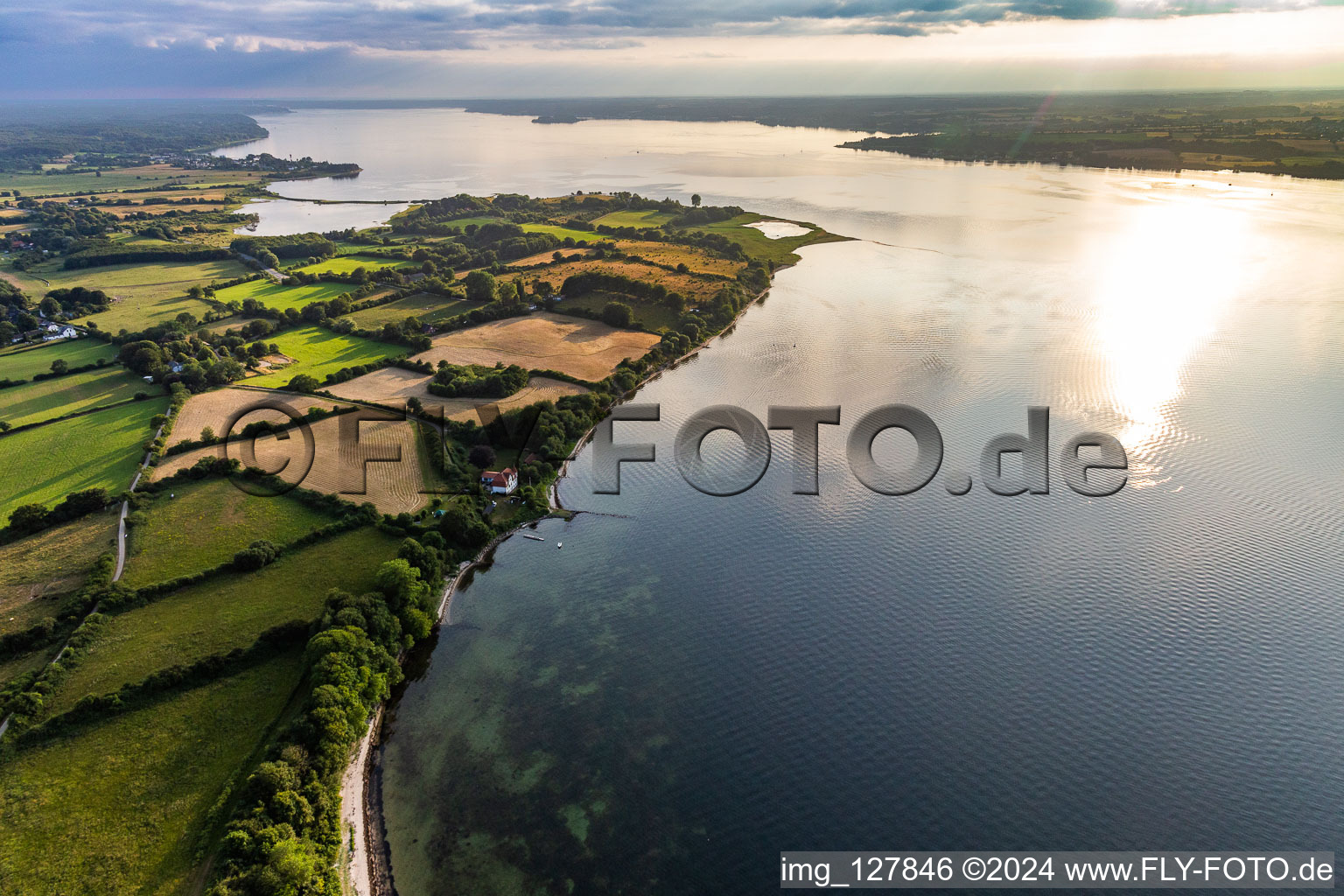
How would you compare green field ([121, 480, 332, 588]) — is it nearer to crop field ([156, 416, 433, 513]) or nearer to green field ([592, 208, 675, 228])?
crop field ([156, 416, 433, 513])

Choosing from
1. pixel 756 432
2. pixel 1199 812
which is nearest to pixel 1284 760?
pixel 1199 812

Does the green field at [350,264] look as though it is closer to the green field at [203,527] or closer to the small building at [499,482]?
the green field at [203,527]

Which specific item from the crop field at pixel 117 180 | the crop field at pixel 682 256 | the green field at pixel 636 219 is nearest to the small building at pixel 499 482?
the crop field at pixel 682 256

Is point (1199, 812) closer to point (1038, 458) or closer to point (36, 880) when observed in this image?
point (1038, 458)

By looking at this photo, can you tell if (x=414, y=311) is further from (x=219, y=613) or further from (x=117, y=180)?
(x=117, y=180)

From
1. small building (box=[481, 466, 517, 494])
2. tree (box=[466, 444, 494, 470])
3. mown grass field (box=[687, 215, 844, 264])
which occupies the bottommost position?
small building (box=[481, 466, 517, 494])

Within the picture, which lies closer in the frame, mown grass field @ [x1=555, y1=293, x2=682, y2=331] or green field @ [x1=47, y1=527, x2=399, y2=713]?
green field @ [x1=47, y1=527, x2=399, y2=713]

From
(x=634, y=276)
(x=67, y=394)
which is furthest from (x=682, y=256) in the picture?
(x=67, y=394)

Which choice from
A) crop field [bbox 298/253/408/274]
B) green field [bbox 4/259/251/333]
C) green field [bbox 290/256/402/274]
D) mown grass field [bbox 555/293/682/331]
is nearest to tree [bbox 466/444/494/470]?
mown grass field [bbox 555/293/682/331]
